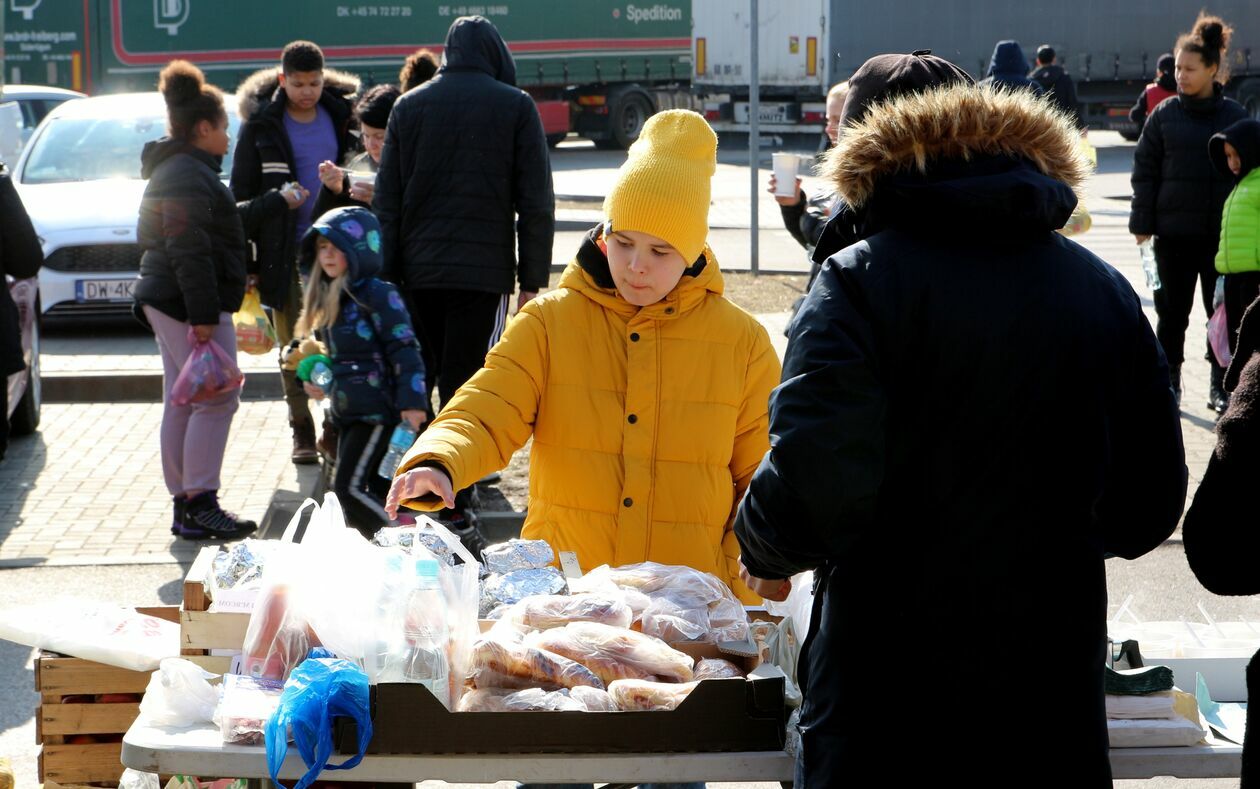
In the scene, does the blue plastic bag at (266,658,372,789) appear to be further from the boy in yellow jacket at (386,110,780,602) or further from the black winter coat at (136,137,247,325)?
the black winter coat at (136,137,247,325)

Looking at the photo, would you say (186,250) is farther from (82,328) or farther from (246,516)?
(82,328)

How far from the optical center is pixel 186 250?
20.4ft

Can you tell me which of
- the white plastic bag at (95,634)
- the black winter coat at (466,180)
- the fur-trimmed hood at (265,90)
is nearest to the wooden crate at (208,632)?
the white plastic bag at (95,634)

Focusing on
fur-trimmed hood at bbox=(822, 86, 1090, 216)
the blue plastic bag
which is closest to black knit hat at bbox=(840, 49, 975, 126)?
fur-trimmed hood at bbox=(822, 86, 1090, 216)

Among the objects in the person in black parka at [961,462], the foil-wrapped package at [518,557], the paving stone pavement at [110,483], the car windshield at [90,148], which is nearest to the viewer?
the person in black parka at [961,462]

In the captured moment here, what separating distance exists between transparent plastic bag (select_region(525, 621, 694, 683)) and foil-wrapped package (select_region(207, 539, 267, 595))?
58 cm

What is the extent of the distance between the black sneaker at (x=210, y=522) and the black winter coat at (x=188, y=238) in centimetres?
82

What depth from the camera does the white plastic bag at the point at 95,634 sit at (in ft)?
9.50

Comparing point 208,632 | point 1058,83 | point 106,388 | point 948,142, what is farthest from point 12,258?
point 1058,83

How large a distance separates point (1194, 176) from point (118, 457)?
636cm

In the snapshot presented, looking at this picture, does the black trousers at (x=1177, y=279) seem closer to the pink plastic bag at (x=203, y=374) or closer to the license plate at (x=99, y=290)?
the pink plastic bag at (x=203, y=374)

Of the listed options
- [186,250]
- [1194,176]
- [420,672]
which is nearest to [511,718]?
[420,672]

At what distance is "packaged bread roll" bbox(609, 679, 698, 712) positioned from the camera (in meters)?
2.49

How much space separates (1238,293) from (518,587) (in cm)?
649
